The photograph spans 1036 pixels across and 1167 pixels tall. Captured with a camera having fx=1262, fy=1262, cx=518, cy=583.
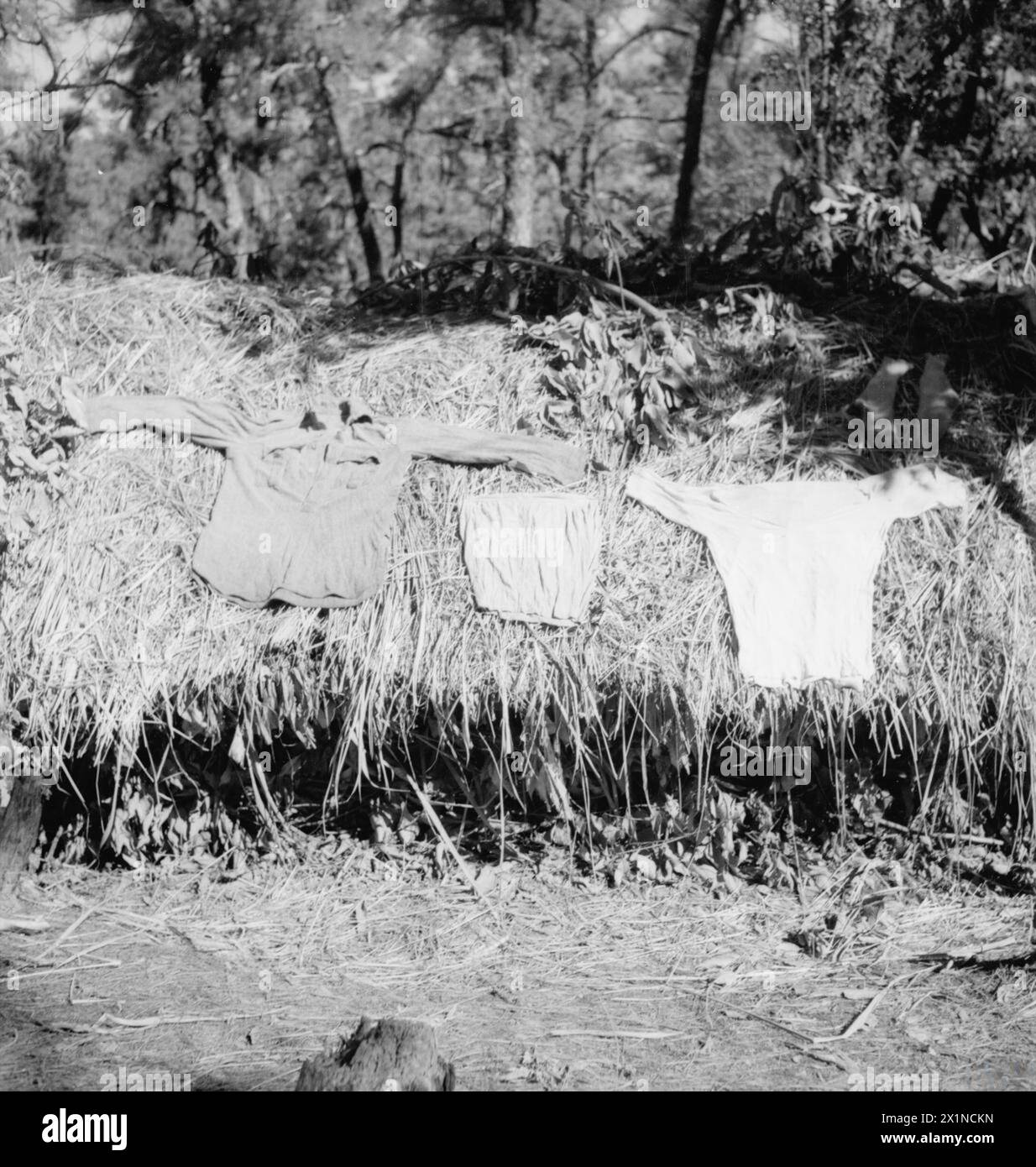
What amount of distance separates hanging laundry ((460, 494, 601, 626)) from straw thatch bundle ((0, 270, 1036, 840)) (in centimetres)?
8

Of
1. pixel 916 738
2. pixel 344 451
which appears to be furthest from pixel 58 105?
pixel 916 738

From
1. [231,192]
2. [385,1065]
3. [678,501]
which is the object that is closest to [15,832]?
[385,1065]

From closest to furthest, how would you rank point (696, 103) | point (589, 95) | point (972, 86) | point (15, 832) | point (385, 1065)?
point (385, 1065) < point (15, 832) < point (972, 86) < point (696, 103) < point (589, 95)

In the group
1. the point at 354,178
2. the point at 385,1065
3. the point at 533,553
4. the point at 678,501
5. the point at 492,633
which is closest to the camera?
the point at 385,1065

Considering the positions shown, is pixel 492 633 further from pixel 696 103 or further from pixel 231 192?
pixel 696 103

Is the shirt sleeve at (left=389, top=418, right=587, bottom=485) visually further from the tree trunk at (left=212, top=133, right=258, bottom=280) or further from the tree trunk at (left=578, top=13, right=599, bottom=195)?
the tree trunk at (left=578, top=13, right=599, bottom=195)

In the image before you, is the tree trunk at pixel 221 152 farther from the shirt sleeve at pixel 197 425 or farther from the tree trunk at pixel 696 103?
the shirt sleeve at pixel 197 425

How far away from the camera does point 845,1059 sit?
4684mm

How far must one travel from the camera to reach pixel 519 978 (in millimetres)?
5438

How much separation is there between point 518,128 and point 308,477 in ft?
30.9

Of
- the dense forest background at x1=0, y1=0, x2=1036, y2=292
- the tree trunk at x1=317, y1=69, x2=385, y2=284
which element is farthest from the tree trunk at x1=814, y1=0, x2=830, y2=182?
the tree trunk at x1=317, y1=69, x2=385, y2=284

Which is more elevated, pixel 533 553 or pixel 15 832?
pixel 533 553

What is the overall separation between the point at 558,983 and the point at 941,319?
162 inches

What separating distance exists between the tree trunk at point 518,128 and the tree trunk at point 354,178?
2.00m
